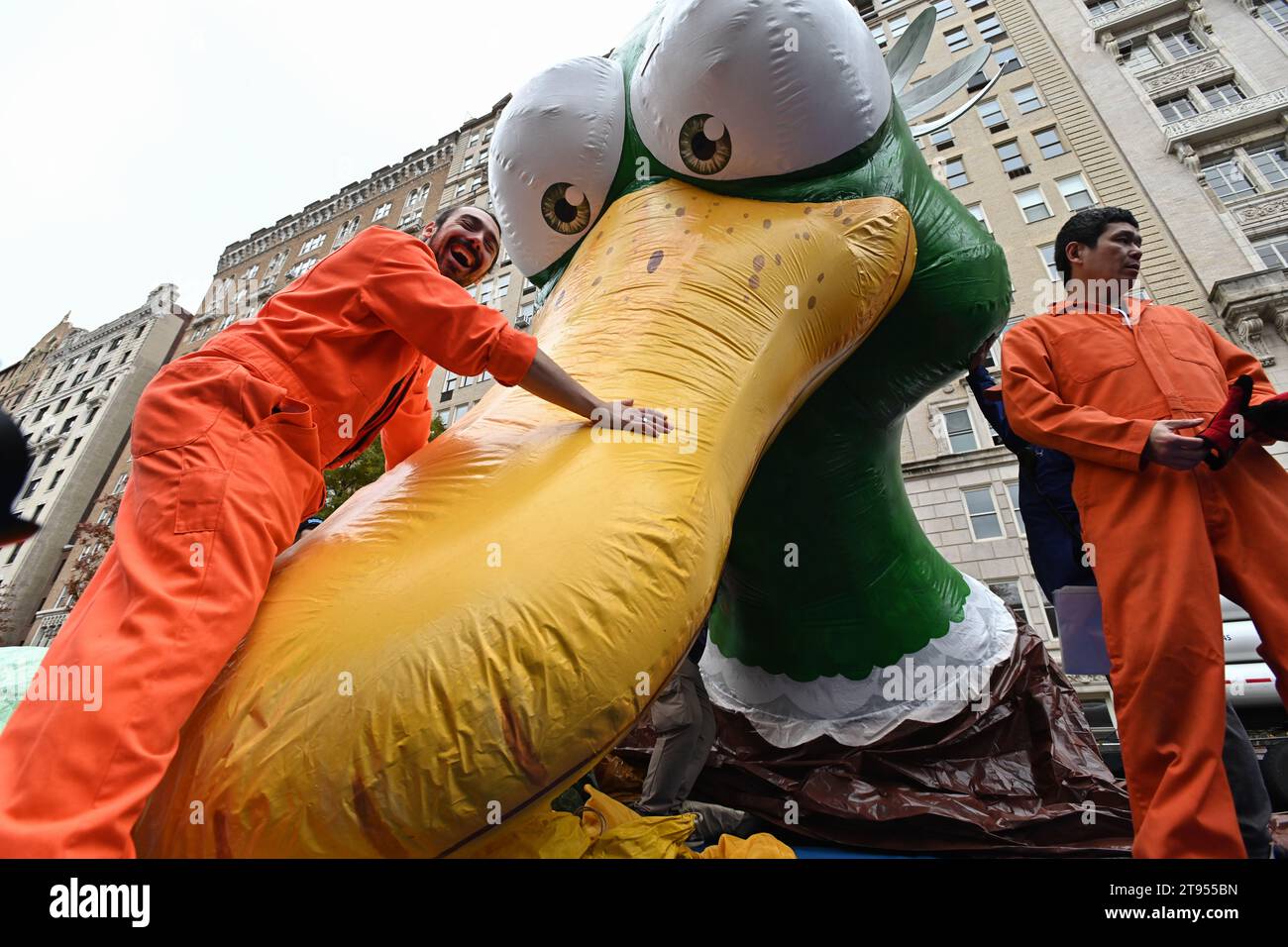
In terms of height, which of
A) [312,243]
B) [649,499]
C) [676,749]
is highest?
[312,243]

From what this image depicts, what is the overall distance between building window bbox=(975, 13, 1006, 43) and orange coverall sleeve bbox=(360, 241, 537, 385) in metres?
23.1

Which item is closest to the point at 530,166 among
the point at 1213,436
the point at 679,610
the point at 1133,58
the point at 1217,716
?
the point at 679,610

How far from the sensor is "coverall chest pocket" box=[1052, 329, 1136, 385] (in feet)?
5.63

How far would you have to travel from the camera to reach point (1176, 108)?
15734 mm

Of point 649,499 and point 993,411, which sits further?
point 993,411

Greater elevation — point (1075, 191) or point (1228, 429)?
point (1075, 191)

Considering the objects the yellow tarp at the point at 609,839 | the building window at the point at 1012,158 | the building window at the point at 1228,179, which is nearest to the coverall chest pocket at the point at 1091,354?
the yellow tarp at the point at 609,839

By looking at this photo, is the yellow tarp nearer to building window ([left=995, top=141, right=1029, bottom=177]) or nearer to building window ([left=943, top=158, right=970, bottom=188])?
building window ([left=943, top=158, right=970, bottom=188])

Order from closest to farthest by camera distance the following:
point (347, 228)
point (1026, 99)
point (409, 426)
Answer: point (409, 426), point (1026, 99), point (347, 228)

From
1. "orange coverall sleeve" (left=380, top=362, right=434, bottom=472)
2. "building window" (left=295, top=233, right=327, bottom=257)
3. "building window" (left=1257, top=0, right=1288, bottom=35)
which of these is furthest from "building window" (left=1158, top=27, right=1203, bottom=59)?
"building window" (left=295, top=233, right=327, bottom=257)

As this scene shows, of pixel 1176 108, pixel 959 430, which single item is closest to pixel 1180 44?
pixel 1176 108

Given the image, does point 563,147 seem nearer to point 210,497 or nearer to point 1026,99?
point 210,497

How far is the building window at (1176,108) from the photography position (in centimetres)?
1549

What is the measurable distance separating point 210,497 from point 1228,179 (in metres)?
19.9
